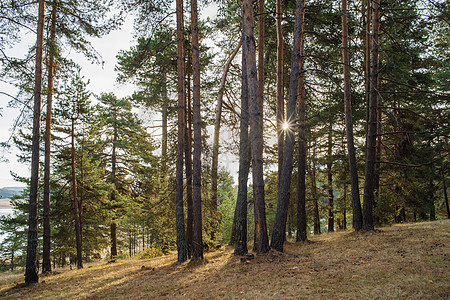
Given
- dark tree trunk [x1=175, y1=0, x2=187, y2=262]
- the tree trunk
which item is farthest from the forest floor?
the tree trunk

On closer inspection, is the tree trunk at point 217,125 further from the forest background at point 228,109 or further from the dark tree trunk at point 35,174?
the dark tree trunk at point 35,174

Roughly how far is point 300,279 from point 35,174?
28.9 feet

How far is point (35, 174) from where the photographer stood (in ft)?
28.9

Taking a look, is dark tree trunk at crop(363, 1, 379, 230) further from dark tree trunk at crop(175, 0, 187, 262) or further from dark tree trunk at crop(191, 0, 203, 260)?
dark tree trunk at crop(175, 0, 187, 262)

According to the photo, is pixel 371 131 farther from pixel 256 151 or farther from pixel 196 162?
pixel 196 162

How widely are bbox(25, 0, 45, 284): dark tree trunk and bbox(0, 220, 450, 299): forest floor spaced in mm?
623

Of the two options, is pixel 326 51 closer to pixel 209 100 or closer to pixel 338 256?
pixel 209 100

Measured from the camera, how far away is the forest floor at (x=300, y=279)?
165 inches

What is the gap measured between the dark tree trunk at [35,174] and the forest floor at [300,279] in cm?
62

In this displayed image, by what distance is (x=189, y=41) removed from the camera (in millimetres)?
11328

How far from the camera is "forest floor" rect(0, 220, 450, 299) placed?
4.20m

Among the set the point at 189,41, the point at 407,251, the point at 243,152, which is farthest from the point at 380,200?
the point at 189,41

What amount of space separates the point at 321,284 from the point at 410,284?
52.5 inches

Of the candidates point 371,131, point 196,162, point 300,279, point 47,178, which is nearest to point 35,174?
point 47,178
